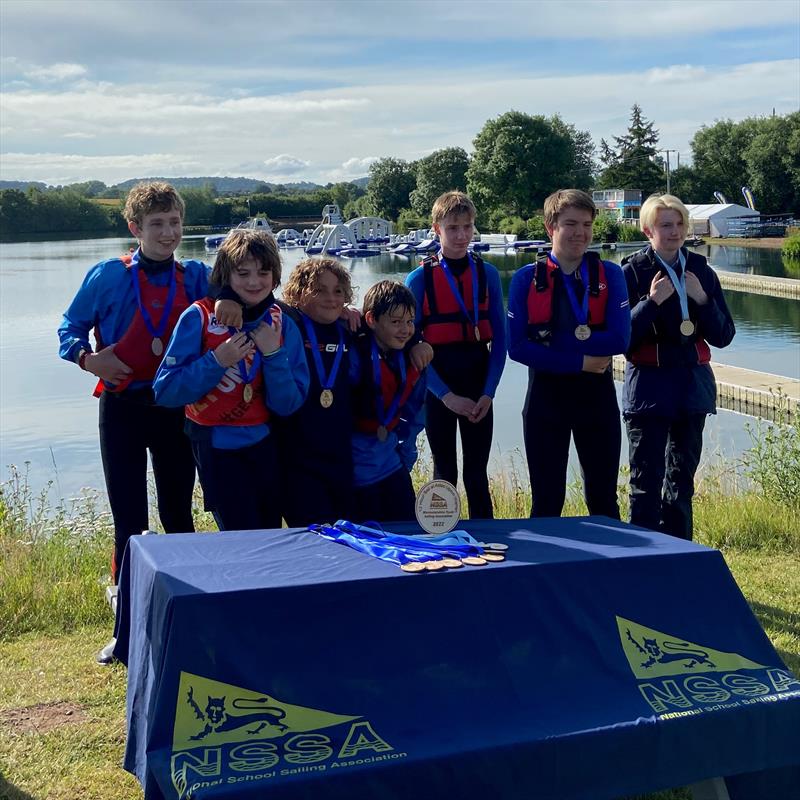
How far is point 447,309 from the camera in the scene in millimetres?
4402

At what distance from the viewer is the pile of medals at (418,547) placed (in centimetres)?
255

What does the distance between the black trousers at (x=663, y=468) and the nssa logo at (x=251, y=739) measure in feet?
8.59

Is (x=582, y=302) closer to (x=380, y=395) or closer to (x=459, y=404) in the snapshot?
(x=459, y=404)

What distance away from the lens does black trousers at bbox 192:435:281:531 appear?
3.53 metres

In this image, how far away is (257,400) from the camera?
3.56 meters

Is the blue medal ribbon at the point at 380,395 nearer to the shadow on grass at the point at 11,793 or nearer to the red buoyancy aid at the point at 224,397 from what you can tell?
the red buoyancy aid at the point at 224,397

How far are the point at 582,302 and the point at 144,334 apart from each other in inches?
75.6

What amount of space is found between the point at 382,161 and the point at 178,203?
317 feet

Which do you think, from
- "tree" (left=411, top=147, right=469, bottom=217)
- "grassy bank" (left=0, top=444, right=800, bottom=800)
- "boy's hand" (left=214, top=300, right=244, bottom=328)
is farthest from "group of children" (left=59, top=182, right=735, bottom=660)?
"tree" (left=411, top=147, right=469, bottom=217)

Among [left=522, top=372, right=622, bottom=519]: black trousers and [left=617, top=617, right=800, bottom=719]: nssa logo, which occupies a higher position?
[left=522, top=372, right=622, bottom=519]: black trousers

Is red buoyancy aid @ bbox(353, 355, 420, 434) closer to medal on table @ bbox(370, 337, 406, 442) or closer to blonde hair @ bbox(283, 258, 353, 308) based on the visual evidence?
medal on table @ bbox(370, 337, 406, 442)

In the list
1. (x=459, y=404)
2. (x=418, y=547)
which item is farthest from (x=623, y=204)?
(x=418, y=547)

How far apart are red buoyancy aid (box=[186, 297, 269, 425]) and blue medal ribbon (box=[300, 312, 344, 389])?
0.23 m

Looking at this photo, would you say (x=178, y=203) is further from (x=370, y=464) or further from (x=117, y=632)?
(x=117, y=632)
